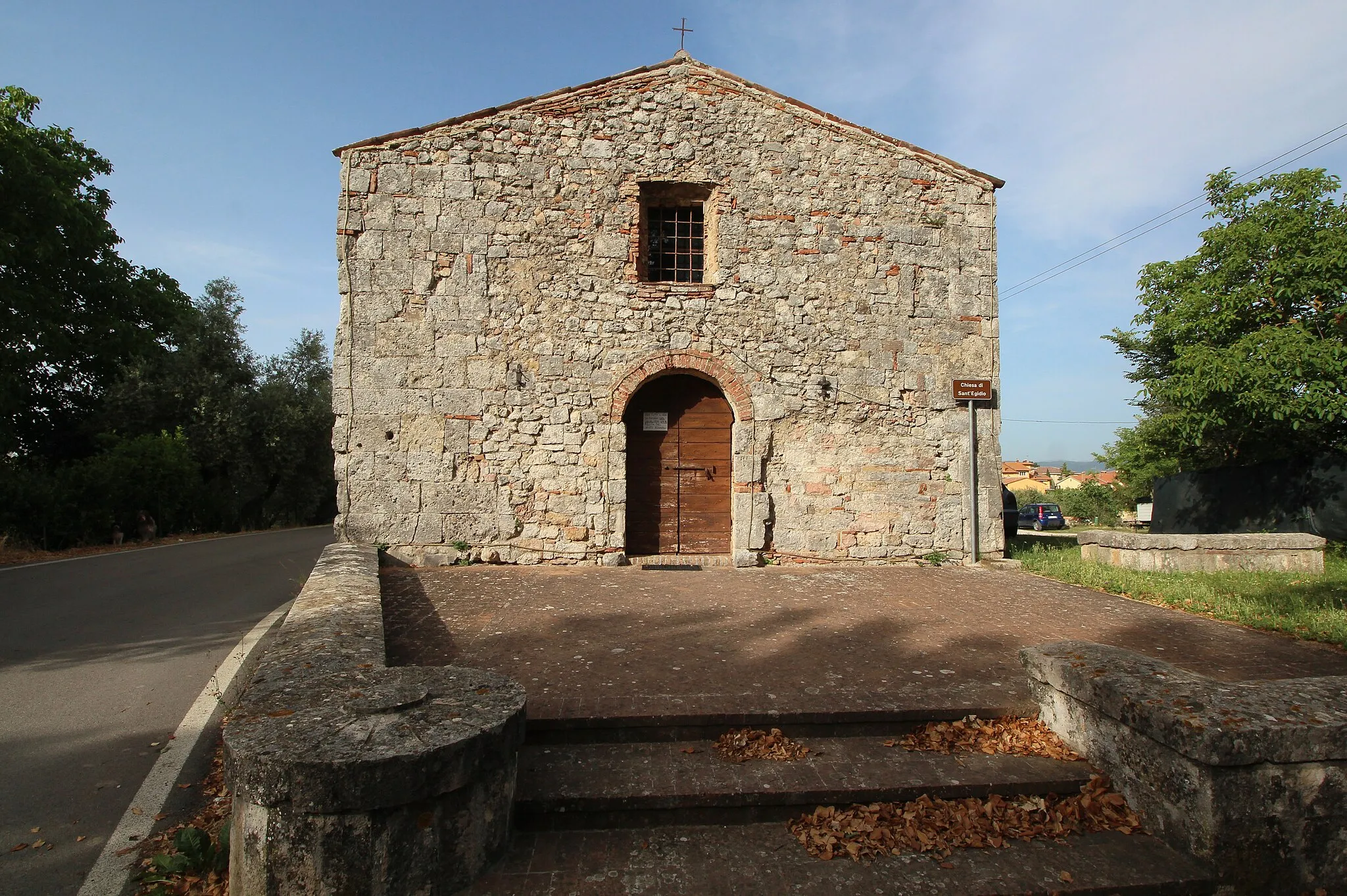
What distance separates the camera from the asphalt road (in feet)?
9.87

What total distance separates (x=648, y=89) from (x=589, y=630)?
6.88 m

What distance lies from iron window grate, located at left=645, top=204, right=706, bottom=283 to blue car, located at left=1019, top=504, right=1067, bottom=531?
82.7 ft

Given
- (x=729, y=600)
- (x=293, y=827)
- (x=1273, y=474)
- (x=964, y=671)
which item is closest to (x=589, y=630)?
(x=729, y=600)

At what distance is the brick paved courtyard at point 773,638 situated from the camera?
12.3 ft

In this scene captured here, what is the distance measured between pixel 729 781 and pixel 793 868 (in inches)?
17.6

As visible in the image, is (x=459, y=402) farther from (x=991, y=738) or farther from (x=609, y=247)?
(x=991, y=738)

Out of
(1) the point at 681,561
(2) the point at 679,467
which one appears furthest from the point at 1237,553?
(2) the point at 679,467

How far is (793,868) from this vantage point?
2559mm

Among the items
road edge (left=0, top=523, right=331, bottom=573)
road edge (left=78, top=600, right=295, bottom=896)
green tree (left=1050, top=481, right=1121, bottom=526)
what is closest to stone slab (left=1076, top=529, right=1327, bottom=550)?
road edge (left=78, top=600, right=295, bottom=896)

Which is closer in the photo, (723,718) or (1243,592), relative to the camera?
(723,718)

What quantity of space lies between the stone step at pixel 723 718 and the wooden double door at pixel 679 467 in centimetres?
512

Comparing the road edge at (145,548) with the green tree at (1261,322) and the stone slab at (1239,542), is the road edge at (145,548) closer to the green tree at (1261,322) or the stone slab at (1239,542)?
the stone slab at (1239,542)

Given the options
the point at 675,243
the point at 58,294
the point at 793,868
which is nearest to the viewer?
the point at 793,868

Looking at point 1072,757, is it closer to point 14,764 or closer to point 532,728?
point 532,728
